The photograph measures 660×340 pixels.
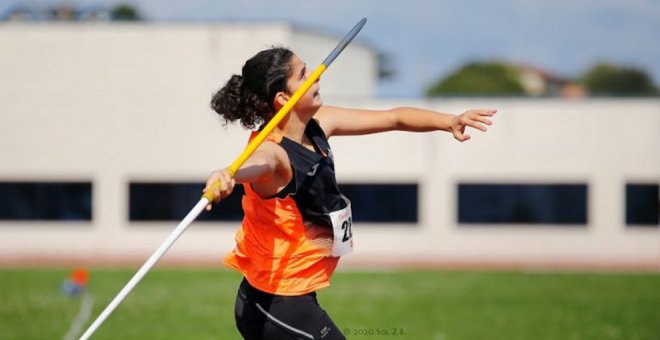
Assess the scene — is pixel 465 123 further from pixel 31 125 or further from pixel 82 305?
pixel 31 125

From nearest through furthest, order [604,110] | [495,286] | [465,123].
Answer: [465,123]
[495,286]
[604,110]

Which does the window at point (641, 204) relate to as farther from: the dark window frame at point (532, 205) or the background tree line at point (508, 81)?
the background tree line at point (508, 81)

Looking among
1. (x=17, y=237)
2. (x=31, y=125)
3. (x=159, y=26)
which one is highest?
(x=159, y=26)

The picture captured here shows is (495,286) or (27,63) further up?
(27,63)

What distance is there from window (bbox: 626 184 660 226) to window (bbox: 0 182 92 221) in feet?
46.6

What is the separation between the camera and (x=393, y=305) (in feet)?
54.6

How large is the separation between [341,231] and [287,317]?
441 mm

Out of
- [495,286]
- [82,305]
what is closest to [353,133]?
[82,305]

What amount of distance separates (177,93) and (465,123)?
24.9 m

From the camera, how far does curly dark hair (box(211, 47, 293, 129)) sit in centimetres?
491

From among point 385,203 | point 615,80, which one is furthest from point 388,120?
point 615,80

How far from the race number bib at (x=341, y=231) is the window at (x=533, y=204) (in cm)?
2435

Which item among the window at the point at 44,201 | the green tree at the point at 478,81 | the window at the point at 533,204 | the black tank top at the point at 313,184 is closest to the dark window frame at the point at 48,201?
the window at the point at 44,201

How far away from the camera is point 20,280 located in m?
21.1
